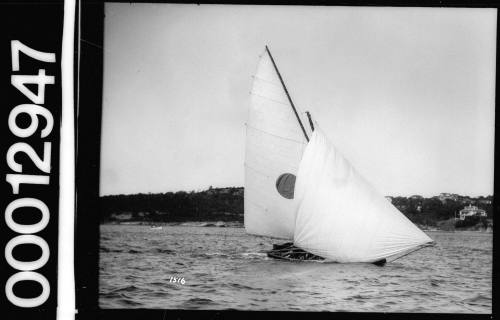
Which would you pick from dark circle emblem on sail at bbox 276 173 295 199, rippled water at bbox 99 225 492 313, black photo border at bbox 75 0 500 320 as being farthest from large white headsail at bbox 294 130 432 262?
black photo border at bbox 75 0 500 320

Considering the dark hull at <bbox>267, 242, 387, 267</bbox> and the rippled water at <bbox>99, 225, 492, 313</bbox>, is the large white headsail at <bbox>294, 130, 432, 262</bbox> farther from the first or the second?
the rippled water at <bbox>99, 225, 492, 313</bbox>

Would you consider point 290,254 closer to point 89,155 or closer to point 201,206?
point 201,206

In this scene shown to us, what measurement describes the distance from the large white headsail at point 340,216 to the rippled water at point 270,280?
31 cm

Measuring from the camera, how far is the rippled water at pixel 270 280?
6.61 m

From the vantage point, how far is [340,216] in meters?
7.46

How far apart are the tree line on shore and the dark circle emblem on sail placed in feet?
3.47

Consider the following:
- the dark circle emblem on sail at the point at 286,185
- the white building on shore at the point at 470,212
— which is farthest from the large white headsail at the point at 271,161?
the white building on shore at the point at 470,212

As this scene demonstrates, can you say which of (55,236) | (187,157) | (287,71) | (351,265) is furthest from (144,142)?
(351,265)

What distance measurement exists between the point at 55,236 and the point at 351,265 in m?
3.54

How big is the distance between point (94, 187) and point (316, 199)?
2.71 meters

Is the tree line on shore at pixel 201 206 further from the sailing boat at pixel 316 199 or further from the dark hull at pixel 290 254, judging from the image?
the dark hull at pixel 290 254

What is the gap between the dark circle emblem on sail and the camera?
26.6 feet

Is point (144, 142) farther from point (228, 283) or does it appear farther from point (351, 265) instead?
point (351, 265)

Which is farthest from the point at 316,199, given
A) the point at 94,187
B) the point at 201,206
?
the point at 94,187
